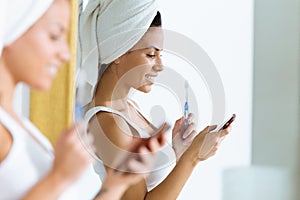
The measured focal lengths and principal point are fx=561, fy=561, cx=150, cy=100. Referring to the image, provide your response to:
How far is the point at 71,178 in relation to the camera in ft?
1.43

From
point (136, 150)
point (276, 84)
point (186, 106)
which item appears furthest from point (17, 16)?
point (276, 84)

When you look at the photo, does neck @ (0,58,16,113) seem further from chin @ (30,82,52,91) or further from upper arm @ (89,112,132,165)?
upper arm @ (89,112,132,165)

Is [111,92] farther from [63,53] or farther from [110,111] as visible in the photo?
[63,53]

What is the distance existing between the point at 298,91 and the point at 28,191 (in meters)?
1.10

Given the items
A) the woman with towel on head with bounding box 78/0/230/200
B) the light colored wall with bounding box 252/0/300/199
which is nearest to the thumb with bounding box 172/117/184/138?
the woman with towel on head with bounding box 78/0/230/200

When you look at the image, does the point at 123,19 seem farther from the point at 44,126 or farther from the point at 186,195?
the point at 186,195

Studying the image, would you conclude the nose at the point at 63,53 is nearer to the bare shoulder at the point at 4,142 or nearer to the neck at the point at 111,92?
the bare shoulder at the point at 4,142

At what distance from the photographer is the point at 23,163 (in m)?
0.43

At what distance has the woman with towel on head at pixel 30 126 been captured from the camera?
43 centimetres

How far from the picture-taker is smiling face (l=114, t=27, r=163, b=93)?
698 millimetres

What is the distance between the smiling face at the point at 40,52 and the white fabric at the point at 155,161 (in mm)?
125

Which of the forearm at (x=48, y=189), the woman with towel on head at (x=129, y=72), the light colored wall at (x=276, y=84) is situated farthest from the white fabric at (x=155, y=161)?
the light colored wall at (x=276, y=84)

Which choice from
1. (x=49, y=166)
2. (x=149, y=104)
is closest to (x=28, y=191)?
(x=49, y=166)

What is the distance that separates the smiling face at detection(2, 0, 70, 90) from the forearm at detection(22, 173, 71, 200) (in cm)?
8
